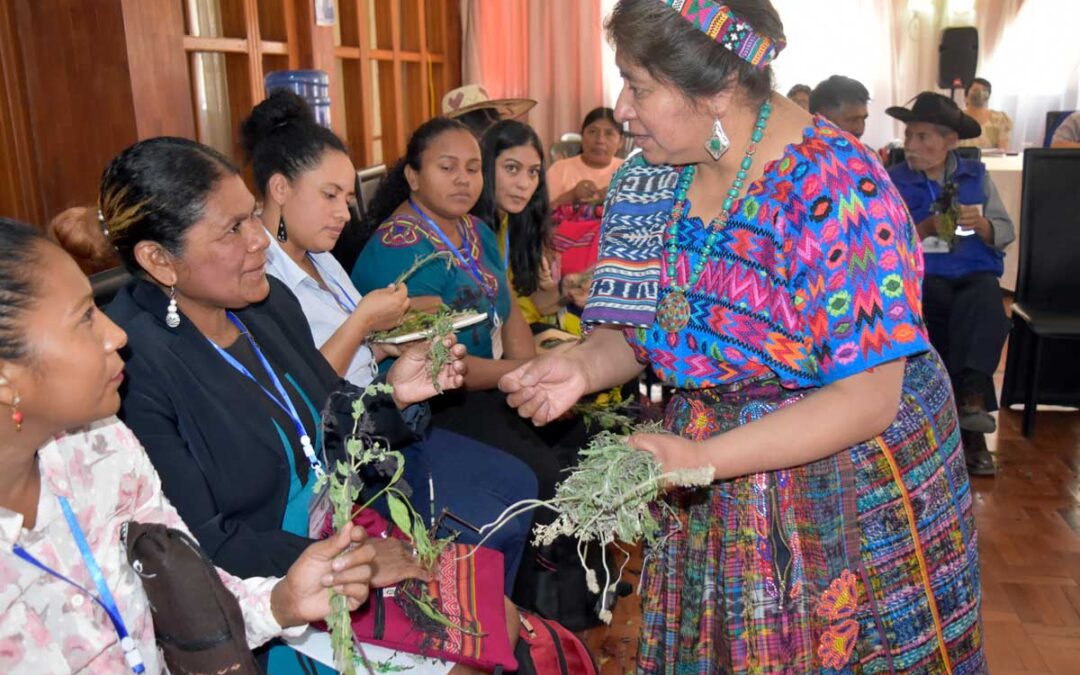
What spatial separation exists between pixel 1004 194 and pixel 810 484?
628 centimetres

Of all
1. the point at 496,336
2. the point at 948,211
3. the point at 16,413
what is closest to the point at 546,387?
the point at 16,413

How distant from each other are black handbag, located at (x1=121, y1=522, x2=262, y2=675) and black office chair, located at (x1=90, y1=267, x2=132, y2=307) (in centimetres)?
74

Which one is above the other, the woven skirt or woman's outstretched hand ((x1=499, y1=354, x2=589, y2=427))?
woman's outstretched hand ((x1=499, y1=354, x2=589, y2=427))

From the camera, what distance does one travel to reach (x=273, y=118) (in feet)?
8.76

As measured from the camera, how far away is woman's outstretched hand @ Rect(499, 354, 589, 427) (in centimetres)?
169

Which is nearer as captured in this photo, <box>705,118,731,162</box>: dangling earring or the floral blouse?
the floral blouse

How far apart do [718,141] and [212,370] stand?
1036 millimetres

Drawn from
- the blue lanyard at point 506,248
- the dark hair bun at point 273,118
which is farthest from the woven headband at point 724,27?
the blue lanyard at point 506,248

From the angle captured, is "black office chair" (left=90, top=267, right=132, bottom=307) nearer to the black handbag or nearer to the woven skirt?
the black handbag

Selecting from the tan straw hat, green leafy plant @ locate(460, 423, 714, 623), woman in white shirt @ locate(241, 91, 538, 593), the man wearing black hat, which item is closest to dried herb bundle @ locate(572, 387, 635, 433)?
woman in white shirt @ locate(241, 91, 538, 593)

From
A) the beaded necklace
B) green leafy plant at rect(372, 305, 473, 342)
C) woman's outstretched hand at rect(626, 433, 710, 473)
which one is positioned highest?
the beaded necklace

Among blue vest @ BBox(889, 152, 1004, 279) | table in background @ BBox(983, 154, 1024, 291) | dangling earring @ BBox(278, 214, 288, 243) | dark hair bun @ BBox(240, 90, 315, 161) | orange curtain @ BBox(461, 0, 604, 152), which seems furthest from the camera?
orange curtain @ BBox(461, 0, 604, 152)

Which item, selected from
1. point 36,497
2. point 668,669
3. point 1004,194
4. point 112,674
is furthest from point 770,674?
point 1004,194

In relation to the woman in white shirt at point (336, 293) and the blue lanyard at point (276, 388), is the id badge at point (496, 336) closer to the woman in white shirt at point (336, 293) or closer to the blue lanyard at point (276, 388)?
the woman in white shirt at point (336, 293)
